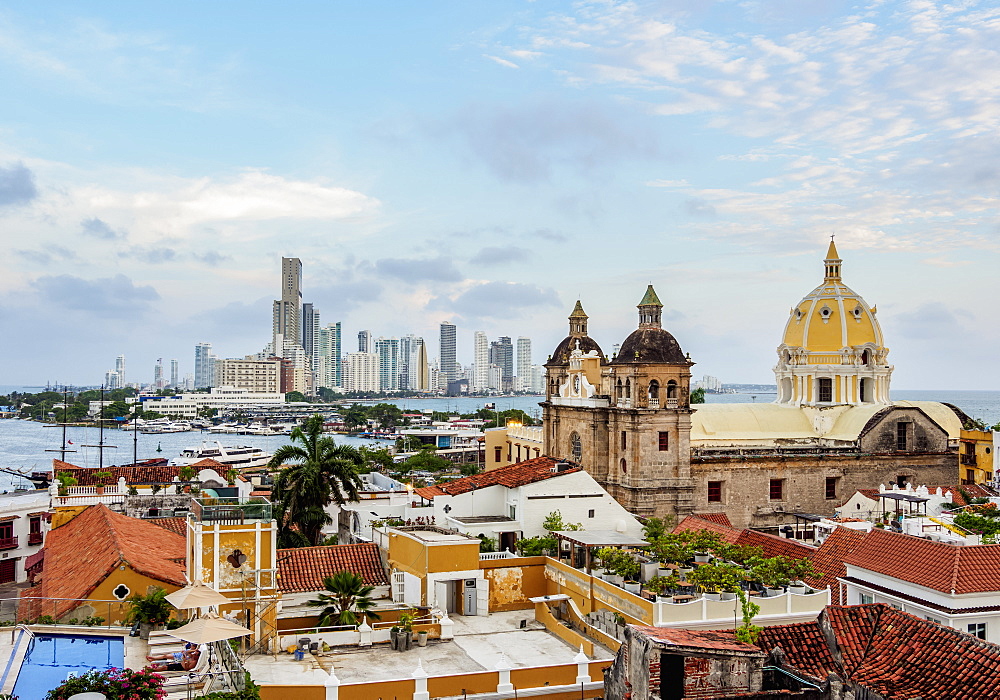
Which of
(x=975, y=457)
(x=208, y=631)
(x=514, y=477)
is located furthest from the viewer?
(x=975, y=457)

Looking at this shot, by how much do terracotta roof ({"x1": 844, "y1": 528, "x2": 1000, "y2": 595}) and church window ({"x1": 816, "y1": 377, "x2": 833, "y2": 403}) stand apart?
36.3 meters

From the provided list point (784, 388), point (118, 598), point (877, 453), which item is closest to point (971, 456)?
point (877, 453)

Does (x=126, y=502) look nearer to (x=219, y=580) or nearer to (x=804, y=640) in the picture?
(x=219, y=580)

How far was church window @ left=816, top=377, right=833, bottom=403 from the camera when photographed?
58.2 meters

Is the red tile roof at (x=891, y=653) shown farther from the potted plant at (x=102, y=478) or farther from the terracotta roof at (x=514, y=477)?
the potted plant at (x=102, y=478)

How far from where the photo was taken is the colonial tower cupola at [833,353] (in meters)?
57.8

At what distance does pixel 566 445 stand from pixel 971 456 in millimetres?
21680

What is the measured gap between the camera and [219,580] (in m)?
21.8

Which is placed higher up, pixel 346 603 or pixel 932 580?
pixel 932 580

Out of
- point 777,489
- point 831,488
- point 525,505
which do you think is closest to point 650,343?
point 777,489

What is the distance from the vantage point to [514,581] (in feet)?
84.3

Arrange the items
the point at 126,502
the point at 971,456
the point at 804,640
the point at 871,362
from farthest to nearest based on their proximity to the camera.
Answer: the point at 871,362 < the point at 971,456 < the point at 126,502 < the point at 804,640

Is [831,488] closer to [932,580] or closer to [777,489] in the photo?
[777,489]

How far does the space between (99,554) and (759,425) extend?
38.4 meters
